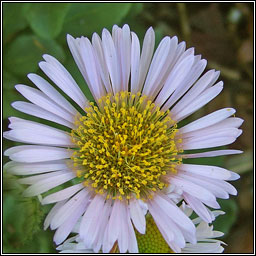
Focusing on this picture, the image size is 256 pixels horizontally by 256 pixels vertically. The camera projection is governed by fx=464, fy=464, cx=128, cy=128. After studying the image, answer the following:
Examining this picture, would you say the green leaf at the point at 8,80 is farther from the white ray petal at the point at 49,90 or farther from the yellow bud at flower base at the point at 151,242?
the yellow bud at flower base at the point at 151,242

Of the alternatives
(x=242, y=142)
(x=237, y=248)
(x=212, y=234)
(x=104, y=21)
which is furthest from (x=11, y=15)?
(x=237, y=248)

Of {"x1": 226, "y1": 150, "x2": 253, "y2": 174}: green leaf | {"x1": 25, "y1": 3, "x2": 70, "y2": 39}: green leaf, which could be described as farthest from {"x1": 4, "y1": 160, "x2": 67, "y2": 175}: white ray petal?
{"x1": 226, "y1": 150, "x2": 253, "y2": 174}: green leaf

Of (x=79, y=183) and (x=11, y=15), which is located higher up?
(x=11, y=15)

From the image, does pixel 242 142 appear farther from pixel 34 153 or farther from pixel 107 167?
pixel 34 153

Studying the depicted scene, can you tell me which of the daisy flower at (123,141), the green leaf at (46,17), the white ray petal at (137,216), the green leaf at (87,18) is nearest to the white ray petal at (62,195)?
the daisy flower at (123,141)

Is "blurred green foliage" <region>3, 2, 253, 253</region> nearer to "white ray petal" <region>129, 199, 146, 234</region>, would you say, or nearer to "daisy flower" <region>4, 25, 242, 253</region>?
"daisy flower" <region>4, 25, 242, 253</region>
